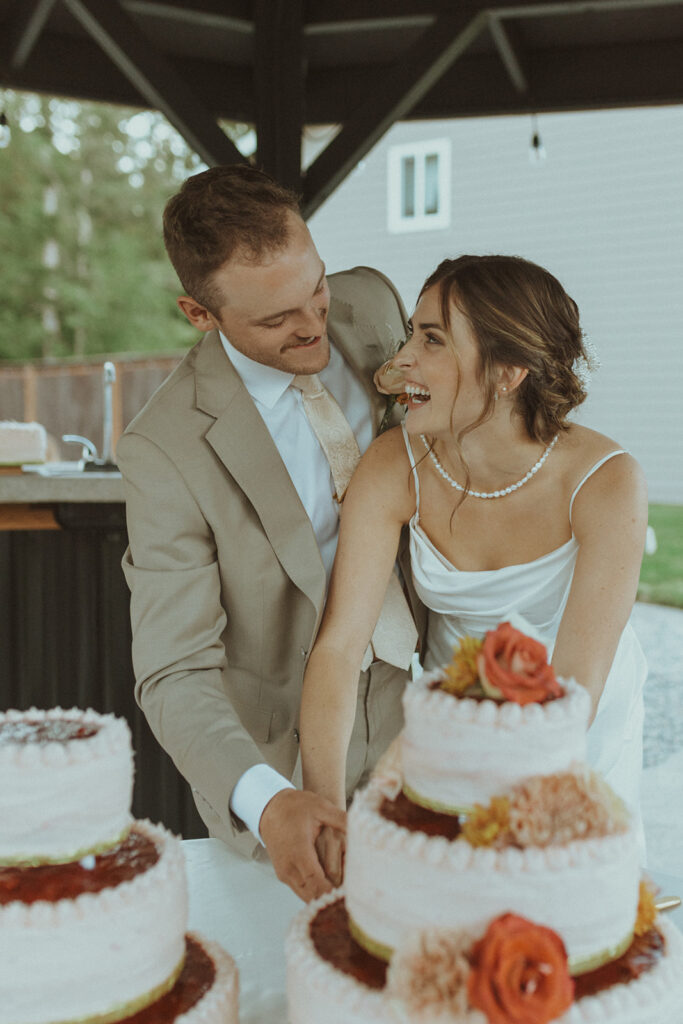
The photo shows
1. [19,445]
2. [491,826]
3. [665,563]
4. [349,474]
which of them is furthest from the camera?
[665,563]

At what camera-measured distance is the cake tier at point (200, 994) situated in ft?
3.46

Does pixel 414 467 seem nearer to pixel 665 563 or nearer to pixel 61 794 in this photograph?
pixel 61 794

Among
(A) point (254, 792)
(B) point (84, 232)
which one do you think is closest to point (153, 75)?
(A) point (254, 792)

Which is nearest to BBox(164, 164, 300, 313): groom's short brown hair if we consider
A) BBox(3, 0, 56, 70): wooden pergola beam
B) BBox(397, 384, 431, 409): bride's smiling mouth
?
BBox(397, 384, 431, 409): bride's smiling mouth

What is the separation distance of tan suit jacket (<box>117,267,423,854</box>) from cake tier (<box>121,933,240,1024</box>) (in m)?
0.67

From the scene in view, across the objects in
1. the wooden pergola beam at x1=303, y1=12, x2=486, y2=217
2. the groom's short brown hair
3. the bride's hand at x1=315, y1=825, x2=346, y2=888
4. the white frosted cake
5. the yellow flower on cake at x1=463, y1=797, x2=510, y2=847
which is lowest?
the bride's hand at x1=315, y1=825, x2=346, y2=888

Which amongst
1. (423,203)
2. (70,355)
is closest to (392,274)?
(423,203)

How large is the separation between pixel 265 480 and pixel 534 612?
0.65 meters

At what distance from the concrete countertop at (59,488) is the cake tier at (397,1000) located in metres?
3.17

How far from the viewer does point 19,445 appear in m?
4.63

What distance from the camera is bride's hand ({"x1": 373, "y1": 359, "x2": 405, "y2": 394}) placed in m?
2.29

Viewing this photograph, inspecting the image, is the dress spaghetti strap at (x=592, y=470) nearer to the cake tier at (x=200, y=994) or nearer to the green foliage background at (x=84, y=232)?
the cake tier at (x=200, y=994)

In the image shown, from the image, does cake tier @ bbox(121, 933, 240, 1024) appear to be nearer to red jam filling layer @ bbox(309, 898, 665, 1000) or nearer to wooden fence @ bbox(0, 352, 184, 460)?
red jam filling layer @ bbox(309, 898, 665, 1000)

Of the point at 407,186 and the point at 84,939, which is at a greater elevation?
the point at 407,186
